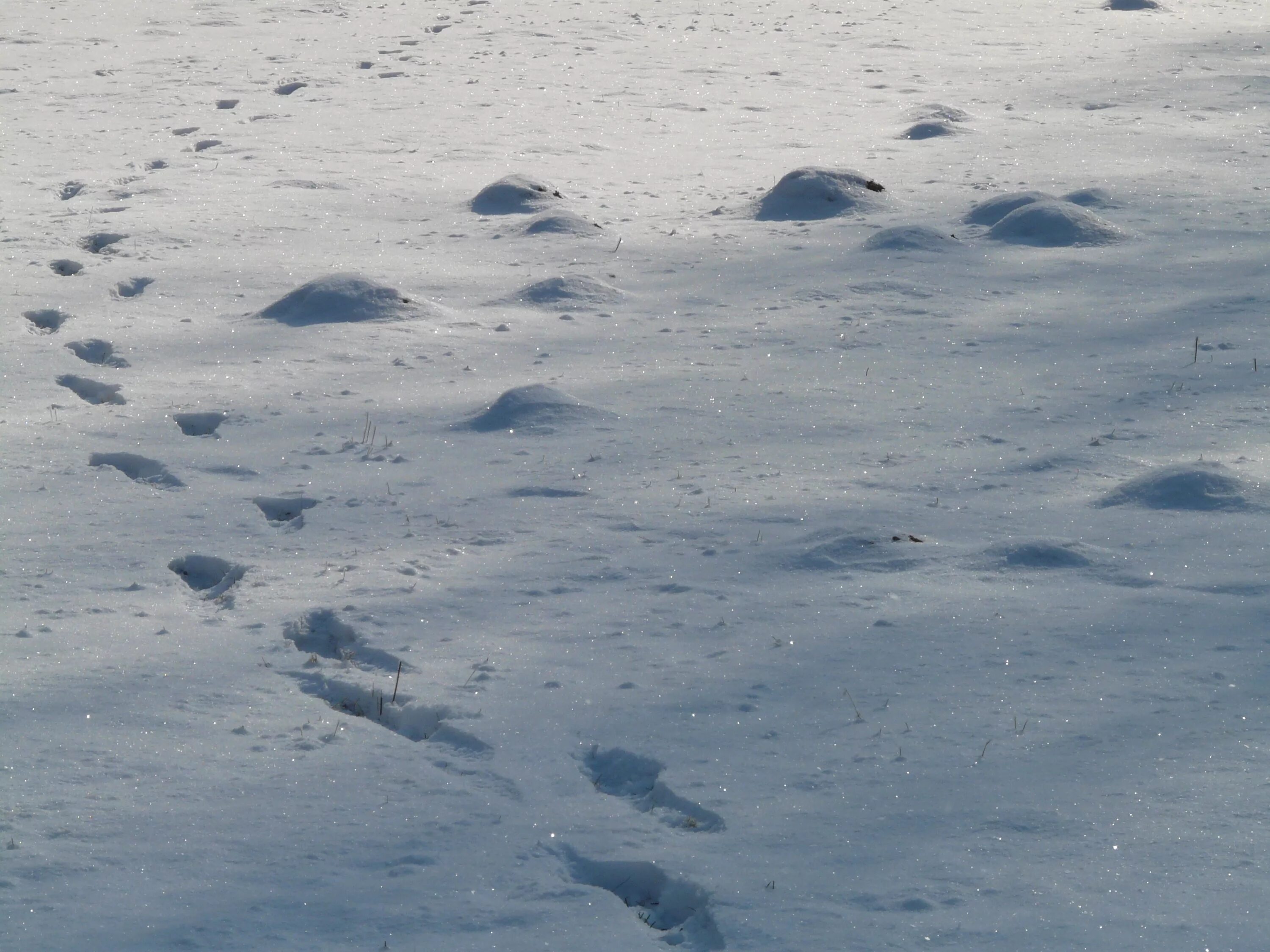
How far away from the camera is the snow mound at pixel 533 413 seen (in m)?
6.17

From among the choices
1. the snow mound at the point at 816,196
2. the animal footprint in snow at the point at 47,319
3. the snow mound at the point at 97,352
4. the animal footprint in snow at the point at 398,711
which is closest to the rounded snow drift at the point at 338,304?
the snow mound at the point at 97,352

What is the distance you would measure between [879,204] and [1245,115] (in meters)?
4.61

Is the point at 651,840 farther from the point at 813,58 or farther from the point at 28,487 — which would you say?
the point at 813,58

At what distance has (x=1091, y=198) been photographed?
9.34 meters

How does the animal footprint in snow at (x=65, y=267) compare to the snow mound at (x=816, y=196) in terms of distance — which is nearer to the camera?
the animal footprint in snow at (x=65, y=267)

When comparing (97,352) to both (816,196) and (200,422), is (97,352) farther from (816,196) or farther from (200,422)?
(816,196)

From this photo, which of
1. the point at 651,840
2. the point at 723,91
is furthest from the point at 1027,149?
the point at 651,840

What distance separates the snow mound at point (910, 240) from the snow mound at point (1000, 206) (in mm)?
→ 493

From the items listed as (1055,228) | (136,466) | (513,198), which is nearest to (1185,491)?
(1055,228)

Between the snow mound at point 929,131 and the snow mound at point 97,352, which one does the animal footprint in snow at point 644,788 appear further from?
the snow mound at point 929,131

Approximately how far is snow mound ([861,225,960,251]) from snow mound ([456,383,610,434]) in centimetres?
310

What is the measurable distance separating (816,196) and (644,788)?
657 cm

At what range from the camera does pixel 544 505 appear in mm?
5426

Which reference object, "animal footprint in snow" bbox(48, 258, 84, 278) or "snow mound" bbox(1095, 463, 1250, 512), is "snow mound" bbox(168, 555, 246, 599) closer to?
"snow mound" bbox(1095, 463, 1250, 512)
